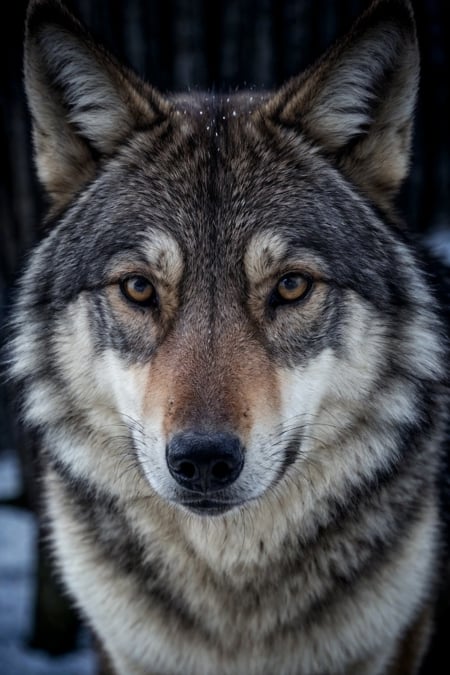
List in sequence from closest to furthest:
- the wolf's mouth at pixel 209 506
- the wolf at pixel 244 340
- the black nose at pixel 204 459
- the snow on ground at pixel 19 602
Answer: the black nose at pixel 204 459 → the wolf's mouth at pixel 209 506 → the wolf at pixel 244 340 → the snow on ground at pixel 19 602

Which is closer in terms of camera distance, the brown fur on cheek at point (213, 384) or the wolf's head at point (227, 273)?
the brown fur on cheek at point (213, 384)

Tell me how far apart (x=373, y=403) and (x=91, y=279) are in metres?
1.08

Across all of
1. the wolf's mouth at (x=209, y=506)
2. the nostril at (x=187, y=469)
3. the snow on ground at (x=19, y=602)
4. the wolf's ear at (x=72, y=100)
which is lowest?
the snow on ground at (x=19, y=602)

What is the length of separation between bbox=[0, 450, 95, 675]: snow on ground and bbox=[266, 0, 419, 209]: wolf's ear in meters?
2.83

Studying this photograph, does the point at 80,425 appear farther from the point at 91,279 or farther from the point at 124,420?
the point at 91,279

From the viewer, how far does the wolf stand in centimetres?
265

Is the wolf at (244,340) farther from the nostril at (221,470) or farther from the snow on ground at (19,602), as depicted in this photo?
the snow on ground at (19,602)

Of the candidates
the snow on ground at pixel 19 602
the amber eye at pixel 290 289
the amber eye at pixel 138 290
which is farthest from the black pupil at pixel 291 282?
the snow on ground at pixel 19 602

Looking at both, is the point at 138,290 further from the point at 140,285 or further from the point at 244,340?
the point at 244,340

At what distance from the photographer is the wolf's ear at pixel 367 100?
2691mm

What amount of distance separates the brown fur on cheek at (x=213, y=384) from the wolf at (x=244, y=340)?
0.4 inches

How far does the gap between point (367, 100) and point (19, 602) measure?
3.66 meters

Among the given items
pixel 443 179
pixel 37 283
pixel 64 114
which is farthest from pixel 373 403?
pixel 443 179

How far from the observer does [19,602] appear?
4.95 meters
